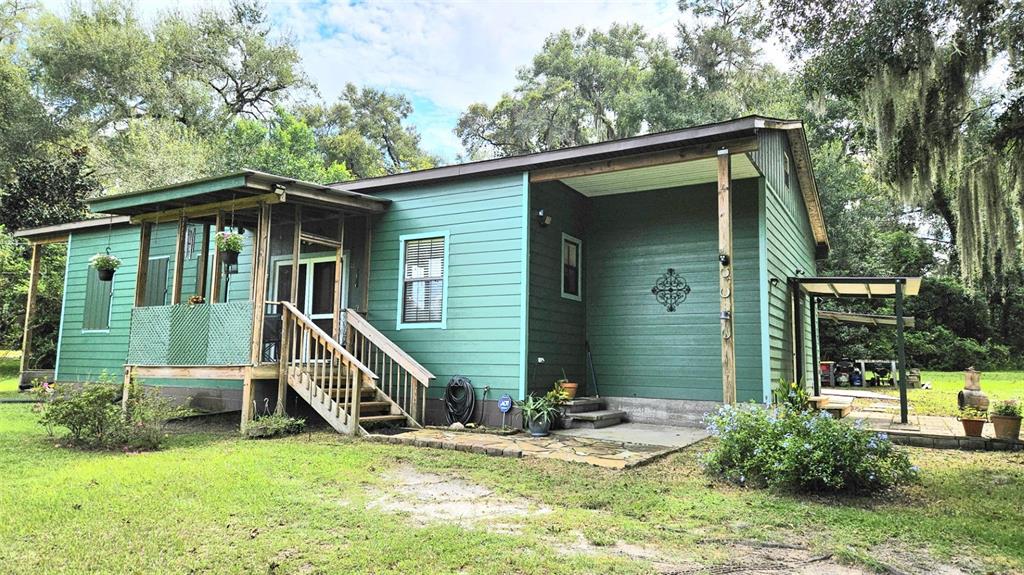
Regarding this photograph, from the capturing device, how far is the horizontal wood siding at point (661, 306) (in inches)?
338

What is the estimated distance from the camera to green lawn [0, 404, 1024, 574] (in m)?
3.13

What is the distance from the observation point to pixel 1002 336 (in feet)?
77.7

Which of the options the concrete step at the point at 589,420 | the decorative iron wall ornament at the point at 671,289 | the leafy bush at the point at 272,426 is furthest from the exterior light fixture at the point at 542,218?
the leafy bush at the point at 272,426

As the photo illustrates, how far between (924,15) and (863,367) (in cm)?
1392

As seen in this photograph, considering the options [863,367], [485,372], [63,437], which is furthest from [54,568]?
[863,367]

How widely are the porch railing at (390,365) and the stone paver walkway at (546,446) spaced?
72 centimetres

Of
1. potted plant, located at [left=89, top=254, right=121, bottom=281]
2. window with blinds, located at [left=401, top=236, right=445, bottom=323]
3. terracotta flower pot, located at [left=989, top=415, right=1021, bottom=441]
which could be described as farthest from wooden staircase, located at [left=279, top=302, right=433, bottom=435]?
terracotta flower pot, located at [left=989, top=415, right=1021, bottom=441]

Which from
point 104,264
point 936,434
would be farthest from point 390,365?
point 936,434

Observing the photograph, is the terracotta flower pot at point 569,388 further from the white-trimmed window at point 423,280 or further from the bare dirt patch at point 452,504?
the bare dirt patch at point 452,504

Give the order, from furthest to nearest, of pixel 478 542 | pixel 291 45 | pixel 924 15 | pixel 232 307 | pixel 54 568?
1. pixel 291 45
2. pixel 232 307
3. pixel 924 15
4. pixel 478 542
5. pixel 54 568

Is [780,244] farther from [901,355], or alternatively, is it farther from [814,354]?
[814,354]

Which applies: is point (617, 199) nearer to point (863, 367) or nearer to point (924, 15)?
point (924, 15)

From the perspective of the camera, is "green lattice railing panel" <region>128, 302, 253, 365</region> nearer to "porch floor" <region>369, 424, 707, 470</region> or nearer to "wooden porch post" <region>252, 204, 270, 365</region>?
"wooden porch post" <region>252, 204, 270, 365</region>

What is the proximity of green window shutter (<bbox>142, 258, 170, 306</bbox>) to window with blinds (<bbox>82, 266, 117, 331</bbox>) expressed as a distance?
1.06m
